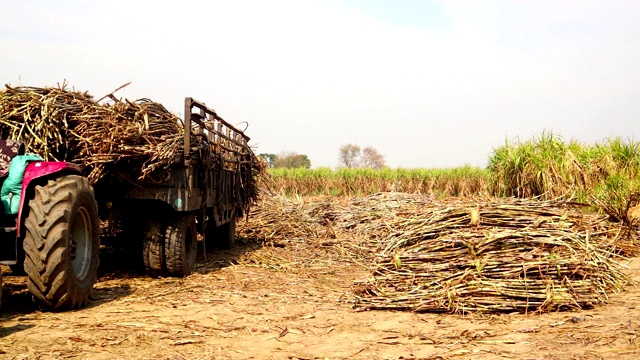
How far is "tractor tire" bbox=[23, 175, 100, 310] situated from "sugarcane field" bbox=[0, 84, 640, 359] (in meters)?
0.01

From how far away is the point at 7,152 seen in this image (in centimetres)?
574

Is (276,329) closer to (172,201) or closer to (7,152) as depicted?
(172,201)

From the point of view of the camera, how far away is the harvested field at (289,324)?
14.1 feet

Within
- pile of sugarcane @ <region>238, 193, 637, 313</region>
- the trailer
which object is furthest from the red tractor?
pile of sugarcane @ <region>238, 193, 637, 313</region>

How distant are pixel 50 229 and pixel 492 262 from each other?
13.0 feet

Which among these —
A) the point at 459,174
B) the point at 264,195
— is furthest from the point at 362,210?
the point at 459,174

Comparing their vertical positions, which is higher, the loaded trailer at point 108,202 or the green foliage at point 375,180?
the green foliage at point 375,180

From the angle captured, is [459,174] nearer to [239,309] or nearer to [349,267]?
[349,267]

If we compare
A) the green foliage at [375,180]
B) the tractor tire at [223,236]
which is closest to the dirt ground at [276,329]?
the tractor tire at [223,236]

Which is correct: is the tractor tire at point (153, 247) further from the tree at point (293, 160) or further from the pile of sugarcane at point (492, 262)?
the tree at point (293, 160)

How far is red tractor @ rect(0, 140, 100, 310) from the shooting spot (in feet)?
17.0

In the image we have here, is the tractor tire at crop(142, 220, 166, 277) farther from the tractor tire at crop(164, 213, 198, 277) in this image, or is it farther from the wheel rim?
the wheel rim

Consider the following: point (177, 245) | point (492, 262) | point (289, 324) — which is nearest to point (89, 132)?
point (177, 245)

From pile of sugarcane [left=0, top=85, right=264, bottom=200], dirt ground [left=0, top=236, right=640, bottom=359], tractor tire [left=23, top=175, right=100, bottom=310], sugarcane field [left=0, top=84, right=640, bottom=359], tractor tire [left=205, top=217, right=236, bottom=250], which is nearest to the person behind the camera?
dirt ground [left=0, top=236, right=640, bottom=359]
